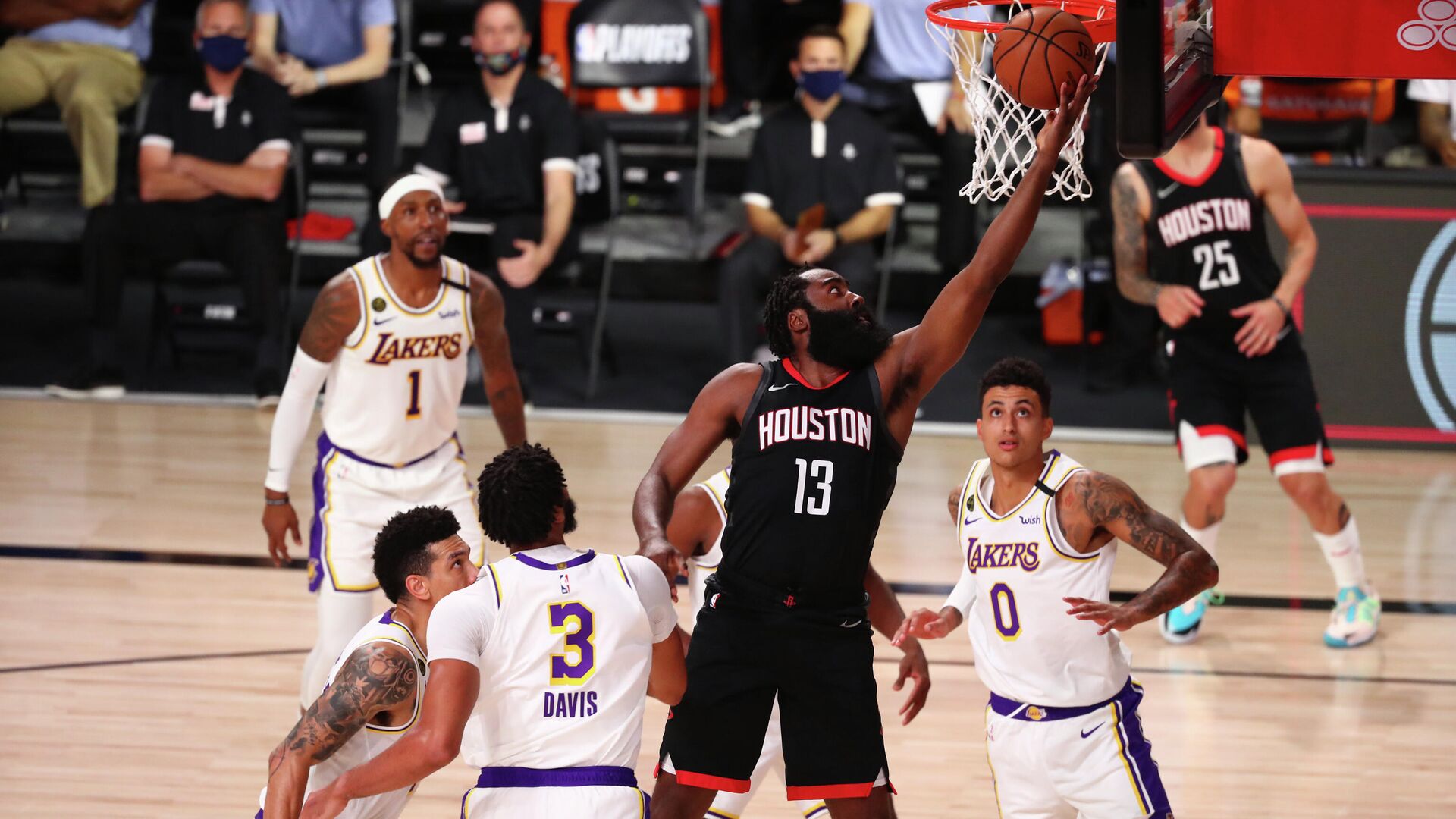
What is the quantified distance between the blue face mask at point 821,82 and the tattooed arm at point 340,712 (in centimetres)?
658

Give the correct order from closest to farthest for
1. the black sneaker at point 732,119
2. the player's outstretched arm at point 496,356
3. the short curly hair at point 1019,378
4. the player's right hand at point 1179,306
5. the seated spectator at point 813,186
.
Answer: the short curly hair at point 1019,378, the player's outstretched arm at point 496,356, the player's right hand at point 1179,306, the seated spectator at point 813,186, the black sneaker at point 732,119

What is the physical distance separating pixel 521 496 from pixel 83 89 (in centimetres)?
790

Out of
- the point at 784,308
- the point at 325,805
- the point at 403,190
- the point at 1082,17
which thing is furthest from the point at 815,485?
the point at 403,190

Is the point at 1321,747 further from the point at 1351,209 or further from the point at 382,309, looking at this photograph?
the point at 1351,209

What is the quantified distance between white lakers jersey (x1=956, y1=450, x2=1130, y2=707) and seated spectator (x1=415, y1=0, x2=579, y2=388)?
5.87 m

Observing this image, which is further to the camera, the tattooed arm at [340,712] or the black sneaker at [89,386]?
the black sneaker at [89,386]

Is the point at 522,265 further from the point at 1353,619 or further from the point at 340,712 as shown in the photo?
the point at 340,712

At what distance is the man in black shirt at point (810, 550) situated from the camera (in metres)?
3.73

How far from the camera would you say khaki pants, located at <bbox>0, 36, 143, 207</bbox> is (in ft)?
32.9

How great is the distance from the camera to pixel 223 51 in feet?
32.2

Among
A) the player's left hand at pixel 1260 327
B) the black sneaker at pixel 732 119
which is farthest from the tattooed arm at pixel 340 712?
the black sneaker at pixel 732 119

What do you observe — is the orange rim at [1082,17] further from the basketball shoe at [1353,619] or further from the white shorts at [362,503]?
the basketball shoe at [1353,619]

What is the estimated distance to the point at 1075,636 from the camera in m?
3.95

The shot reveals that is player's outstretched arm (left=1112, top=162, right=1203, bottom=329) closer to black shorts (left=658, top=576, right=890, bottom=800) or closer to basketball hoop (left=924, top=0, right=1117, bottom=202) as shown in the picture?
basketball hoop (left=924, top=0, right=1117, bottom=202)
